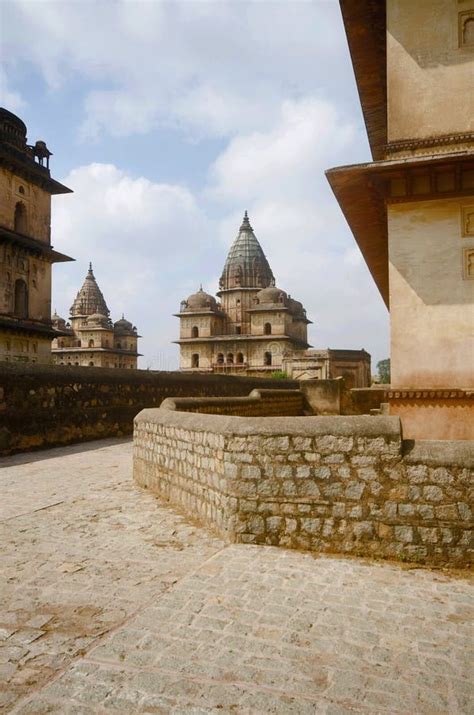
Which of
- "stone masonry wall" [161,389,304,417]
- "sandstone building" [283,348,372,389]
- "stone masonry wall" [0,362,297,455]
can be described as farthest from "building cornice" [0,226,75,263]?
"stone masonry wall" [161,389,304,417]

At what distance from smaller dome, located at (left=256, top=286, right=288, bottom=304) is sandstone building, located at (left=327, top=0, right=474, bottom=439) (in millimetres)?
46622

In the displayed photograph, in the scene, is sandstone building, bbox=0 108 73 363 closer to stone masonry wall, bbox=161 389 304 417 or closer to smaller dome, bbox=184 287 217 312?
stone masonry wall, bbox=161 389 304 417

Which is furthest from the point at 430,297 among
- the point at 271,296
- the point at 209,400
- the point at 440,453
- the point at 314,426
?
the point at 271,296

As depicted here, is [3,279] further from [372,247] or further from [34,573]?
[34,573]

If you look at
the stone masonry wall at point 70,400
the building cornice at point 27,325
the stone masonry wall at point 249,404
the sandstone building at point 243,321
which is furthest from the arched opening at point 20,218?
the sandstone building at point 243,321

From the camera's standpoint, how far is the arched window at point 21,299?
3256 centimetres

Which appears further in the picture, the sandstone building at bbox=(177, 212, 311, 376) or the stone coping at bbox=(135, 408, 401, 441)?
the sandstone building at bbox=(177, 212, 311, 376)

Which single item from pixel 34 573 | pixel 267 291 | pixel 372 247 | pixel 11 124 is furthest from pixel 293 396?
pixel 267 291

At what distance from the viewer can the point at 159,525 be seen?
5.83m

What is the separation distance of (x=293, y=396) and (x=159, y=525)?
12729mm

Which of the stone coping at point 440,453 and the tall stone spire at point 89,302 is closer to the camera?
the stone coping at point 440,453

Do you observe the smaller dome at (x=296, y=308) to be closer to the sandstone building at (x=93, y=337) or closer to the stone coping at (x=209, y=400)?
the sandstone building at (x=93, y=337)

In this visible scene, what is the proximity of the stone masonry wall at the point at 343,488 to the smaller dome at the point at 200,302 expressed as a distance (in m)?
52.8

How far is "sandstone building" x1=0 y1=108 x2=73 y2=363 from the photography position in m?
30.6
